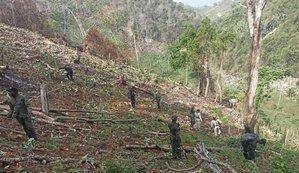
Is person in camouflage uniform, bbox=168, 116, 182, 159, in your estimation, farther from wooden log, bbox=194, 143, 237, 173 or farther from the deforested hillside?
wooden log, bbox=194, 143, 237, 173

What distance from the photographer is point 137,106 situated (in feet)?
86.8

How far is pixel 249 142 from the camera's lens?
14.4 metres

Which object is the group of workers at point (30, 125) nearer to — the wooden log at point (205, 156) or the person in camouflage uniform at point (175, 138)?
the person in camouflage uniform at point (175, 138)

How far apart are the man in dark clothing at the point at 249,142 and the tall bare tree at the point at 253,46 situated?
4558mm

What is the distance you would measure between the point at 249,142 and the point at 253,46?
6.36m

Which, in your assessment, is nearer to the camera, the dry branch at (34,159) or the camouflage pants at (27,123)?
the dry branch at (34,159)

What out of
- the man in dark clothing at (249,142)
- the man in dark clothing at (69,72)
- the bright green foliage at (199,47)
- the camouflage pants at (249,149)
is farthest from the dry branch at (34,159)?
the bright green foliage at (199,47)

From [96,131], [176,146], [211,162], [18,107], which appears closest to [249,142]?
[211,162]

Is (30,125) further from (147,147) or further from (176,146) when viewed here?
(176,146)

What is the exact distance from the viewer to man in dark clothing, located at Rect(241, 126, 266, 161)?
14.1 meters

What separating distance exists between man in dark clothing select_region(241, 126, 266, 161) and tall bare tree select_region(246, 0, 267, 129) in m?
4.56

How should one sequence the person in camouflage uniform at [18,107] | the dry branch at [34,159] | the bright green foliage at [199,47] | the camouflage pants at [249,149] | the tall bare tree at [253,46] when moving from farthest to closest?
the bright green foliage at [199,47]
the tall bare tree at [253,46]
the camouflage pants at [249,149]
the person in camouflage uniform at [18,107]
the dry branch at [34,159]

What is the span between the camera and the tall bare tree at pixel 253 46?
1919 cm

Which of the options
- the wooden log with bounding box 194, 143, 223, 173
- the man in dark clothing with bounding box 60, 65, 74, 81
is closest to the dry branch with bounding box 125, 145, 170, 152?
the wooden log with bounding box 194, 143, 223, 173
